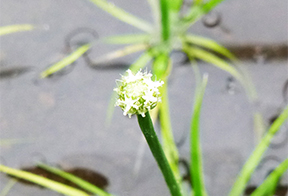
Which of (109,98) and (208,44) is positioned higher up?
(208,44)

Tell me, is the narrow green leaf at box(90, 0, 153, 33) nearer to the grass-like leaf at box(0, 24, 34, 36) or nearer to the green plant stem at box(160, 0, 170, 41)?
the green plant stem at box(160, 0, 170, 41)

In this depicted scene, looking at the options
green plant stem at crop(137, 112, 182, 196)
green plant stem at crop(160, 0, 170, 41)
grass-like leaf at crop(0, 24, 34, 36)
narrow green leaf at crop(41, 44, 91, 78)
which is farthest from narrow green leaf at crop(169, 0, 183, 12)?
green plant stem at crop(137, 112, 182, 196)

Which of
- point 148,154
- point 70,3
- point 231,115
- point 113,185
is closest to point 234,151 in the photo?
point 231,115

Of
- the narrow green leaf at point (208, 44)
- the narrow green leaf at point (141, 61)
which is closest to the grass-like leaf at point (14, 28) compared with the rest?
the narrow green leaf at point (141, 61)

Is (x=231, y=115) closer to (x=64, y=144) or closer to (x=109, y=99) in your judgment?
(x=109, y=99)

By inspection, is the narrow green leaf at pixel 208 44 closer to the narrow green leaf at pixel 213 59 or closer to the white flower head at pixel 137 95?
the narrow green leaf at pixel 213 59

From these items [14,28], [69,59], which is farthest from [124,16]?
[14,28]

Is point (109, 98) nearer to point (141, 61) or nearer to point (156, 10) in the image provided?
point (141, 61)
